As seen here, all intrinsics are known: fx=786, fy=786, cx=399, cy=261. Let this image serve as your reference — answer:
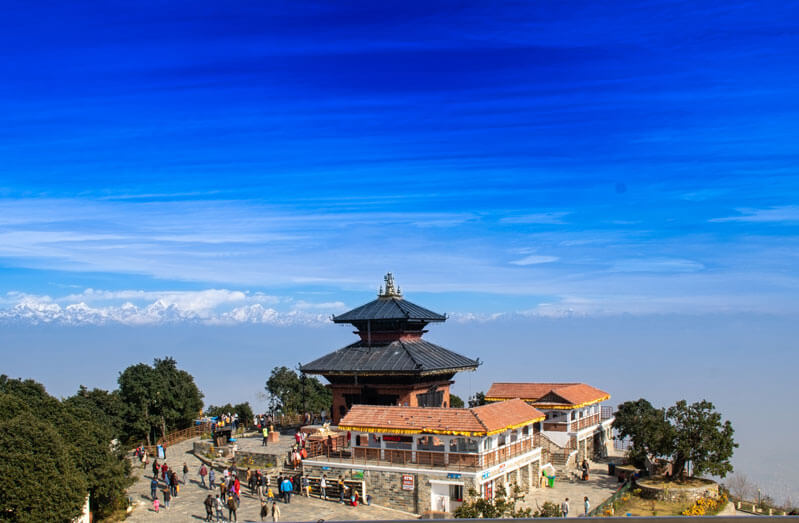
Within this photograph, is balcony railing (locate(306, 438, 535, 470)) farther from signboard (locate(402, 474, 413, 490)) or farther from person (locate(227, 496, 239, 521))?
person (locate(227, 496, 239, 521))

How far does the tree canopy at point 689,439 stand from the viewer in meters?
36.2

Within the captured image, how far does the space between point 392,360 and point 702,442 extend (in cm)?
1556

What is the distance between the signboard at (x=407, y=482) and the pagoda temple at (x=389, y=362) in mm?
8623

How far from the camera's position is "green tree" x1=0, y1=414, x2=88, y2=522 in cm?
2356

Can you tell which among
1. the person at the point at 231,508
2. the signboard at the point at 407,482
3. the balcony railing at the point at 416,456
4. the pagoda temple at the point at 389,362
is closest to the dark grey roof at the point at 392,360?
the pagoda temple at the point at 389,362

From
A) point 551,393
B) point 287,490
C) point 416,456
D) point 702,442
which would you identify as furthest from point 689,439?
point 287,490

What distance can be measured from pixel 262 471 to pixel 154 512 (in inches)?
215

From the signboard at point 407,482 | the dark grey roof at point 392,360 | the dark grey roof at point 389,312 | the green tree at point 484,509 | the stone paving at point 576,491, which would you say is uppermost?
the dark grey roof at point 389,312

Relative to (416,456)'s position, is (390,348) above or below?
above

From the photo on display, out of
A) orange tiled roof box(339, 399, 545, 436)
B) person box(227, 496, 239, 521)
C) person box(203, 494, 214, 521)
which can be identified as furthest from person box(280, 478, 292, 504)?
person box(203, 494, 214, 521)

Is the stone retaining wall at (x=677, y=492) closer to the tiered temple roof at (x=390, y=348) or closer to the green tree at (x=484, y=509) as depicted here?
the green tree at (x=484, y=509)

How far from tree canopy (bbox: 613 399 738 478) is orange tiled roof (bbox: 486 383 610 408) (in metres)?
4.96

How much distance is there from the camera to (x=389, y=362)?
4122 cm

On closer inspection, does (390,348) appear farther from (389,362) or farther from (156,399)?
(156,399)
